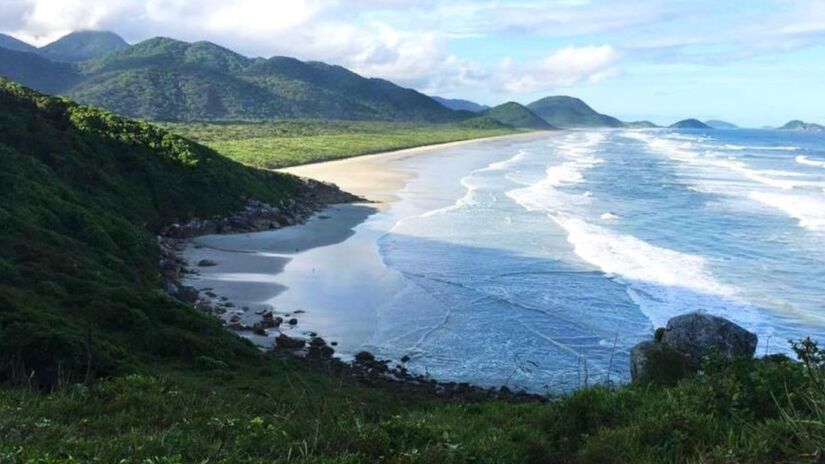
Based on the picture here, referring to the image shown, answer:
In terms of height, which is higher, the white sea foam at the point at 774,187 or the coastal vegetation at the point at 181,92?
the coastal vegetation at the point at 181,92

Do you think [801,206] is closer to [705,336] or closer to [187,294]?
[705,336]

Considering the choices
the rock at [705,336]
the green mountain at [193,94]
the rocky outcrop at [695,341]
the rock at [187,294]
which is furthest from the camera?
the green mountain at [193,94]

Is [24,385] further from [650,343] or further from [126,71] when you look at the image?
[126,71]

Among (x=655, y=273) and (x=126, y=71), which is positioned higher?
(x=126, y=71)

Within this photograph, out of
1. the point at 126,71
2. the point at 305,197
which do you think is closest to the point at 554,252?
the point at 305,197

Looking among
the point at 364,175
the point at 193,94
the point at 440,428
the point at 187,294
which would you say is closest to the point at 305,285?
the point at 187,294

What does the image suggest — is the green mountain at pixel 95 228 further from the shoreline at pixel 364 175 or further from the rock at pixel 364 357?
the shoreline at pixel 364 175

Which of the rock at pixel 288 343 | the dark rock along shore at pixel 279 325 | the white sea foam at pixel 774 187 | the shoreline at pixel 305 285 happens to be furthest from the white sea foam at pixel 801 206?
the rock at pixel 288 343
